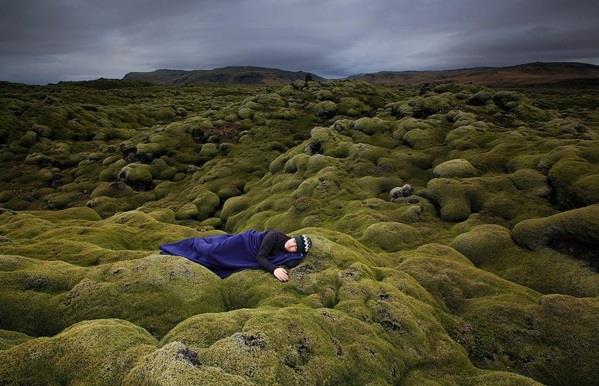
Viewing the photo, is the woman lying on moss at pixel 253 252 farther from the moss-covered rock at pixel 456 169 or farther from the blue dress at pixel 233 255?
the moss-covered rock at pixel 456 169

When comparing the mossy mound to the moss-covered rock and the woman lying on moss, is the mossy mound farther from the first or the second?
the woman lying on moss

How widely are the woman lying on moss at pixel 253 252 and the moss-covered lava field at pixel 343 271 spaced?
0.59 m

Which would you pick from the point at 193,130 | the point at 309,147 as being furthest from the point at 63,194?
the point at 309,147

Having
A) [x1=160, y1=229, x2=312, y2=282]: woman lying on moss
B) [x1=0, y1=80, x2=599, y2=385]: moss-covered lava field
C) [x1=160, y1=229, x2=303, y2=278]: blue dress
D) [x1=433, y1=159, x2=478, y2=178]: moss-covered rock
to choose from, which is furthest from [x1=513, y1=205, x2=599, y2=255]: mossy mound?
[x1=160, y1=229, x2=303, y2=278]: blue dress

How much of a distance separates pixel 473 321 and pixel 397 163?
25168 mm

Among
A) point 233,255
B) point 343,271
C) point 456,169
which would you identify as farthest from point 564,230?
point 233,255

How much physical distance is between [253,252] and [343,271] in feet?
11.6

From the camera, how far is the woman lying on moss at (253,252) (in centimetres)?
1473

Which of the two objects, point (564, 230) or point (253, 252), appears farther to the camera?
point (564, 230)

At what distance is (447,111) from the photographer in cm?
5447

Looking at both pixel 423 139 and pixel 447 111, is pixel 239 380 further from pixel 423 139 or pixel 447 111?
pixel 447 111

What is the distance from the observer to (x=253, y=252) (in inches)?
598

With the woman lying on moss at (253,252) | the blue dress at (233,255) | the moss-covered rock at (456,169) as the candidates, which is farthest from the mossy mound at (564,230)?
the blue dress at (233,255)

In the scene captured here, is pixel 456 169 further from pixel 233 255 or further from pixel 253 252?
pixel 233 255
